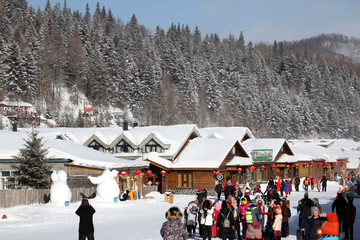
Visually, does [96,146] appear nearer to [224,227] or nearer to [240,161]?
[240,161]

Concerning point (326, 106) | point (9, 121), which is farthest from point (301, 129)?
point (9, 121)

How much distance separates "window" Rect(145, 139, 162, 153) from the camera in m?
41.1

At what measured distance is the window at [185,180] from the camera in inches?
1522

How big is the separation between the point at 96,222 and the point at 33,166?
8.15 metres

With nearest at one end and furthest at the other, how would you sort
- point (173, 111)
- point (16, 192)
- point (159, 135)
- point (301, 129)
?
point (16, 192) < point (159, 135) < point (173, 111) < point (301, 129)

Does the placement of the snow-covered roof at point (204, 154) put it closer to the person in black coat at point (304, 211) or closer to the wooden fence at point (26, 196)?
the wooden fence at point (26, 196)

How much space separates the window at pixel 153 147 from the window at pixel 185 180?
322 centimetres

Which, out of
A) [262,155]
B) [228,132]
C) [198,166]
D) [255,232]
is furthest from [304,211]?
[228,132]

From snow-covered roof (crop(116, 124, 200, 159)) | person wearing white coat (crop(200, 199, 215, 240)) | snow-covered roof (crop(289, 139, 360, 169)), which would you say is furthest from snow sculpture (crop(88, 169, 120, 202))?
snow-covered roof (crop(289, 139, 360, 169))

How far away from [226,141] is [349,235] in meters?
26.3

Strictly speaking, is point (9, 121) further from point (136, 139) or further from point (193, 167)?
point (193, 167)

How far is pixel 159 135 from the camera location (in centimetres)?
4134

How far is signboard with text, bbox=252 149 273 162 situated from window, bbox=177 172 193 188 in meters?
7.97

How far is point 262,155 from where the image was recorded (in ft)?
147
